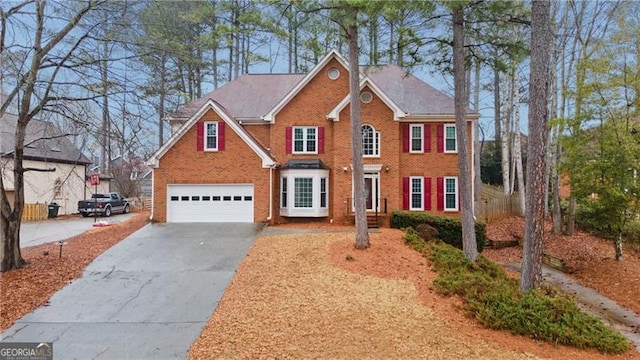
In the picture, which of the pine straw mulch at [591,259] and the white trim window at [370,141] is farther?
the white trim window at [370,141]

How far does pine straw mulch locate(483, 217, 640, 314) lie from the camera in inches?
434

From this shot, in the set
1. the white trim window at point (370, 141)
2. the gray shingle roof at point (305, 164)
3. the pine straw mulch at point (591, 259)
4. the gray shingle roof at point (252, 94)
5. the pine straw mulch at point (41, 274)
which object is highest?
the gray shingle roof at point (252, 94)

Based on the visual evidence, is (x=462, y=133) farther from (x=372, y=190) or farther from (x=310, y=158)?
(x=310, y=158)

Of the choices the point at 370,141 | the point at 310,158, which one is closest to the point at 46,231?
the point at 310,158

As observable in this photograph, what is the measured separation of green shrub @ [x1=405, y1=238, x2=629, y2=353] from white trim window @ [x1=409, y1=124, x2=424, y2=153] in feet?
31.7

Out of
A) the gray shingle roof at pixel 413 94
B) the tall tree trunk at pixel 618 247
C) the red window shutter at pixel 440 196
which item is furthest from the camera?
the gray shingle roof at pixel 413 94

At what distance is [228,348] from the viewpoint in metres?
5.94

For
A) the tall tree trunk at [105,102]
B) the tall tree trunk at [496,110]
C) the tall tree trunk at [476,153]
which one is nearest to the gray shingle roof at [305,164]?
the tall tree trunk at [105,102]

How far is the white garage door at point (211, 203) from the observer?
53.4 feet

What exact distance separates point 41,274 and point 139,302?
3675 mm

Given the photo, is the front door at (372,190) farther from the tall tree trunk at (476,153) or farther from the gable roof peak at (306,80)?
the tall tree trunk at (476,153)

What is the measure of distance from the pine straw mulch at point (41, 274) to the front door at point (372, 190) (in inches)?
416

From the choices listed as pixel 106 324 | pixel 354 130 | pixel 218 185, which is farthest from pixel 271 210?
pixel 106 324

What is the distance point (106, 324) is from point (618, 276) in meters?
14.9
